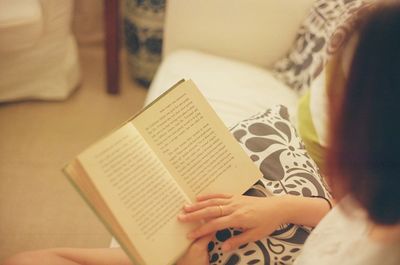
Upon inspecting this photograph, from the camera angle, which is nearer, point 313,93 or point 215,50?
point 313,93

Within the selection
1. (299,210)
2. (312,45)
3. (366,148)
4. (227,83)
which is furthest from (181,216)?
(312,45)

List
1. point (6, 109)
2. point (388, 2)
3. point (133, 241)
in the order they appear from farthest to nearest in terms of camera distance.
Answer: point (6, 109)
point (133, 241)
point (388, 2)

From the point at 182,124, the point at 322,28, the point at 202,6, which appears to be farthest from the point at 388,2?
the point at 202,6

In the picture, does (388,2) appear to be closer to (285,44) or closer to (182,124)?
(182,124)

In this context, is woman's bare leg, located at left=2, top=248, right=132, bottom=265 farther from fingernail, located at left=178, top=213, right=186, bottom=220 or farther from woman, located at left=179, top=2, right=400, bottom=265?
woman, located at left=179, top=2, right=400, bottom=265

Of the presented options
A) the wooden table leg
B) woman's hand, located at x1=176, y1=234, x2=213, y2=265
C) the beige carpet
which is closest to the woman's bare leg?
woman's hand, located at x1=176, y1=234, x2=213, y2=265

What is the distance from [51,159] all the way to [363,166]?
1.22 meters

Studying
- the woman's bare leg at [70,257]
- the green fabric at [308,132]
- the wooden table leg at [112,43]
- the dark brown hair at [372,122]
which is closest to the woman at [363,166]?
the dark brown hair at [372,122]

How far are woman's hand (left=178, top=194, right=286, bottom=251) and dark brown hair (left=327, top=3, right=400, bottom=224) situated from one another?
25cm

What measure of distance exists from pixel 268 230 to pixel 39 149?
102 centimetres

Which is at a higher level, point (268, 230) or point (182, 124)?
point (182, 124)

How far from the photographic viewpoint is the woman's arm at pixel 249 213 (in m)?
0.72

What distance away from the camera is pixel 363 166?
0.49 m

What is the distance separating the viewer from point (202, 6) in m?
1.33
